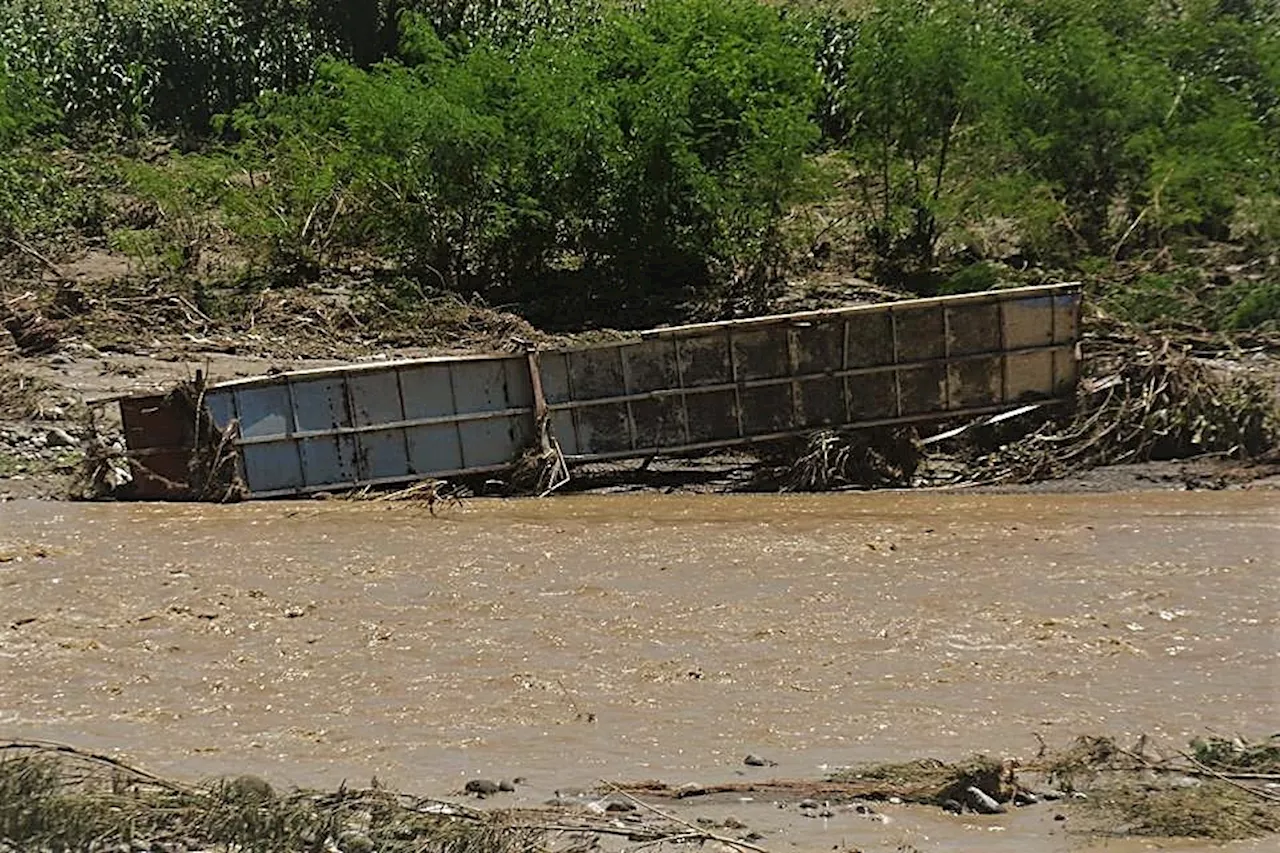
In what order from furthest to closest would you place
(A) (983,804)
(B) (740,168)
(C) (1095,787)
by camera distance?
1. (B) (740,168)
2. (C) (1095,787)
3. (A) (983,804)

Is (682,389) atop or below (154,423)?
below

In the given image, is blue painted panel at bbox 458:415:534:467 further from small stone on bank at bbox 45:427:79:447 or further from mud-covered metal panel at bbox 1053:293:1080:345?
mud-covered metal panel at bbox 1053:293:1080:345

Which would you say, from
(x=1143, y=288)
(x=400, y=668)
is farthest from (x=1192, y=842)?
(x=1143, y=288)

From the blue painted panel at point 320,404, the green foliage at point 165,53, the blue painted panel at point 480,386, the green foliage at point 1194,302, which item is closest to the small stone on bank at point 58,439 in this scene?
the blue painted panel at point 320,404

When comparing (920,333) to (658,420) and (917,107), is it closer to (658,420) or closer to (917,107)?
(658,420)

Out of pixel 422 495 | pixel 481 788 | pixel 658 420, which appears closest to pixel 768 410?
pixel 658 420

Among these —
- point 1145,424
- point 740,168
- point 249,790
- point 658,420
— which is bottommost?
point 1145,424

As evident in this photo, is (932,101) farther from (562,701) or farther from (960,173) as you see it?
(562,701)

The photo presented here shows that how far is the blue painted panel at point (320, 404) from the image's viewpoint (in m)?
14.0

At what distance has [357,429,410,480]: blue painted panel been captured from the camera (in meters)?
14.1

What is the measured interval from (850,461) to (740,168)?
18.2 ft

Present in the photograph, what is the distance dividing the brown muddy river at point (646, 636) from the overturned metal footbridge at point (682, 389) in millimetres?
668

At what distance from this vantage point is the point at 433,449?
14.2 m

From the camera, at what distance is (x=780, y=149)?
18.2m
